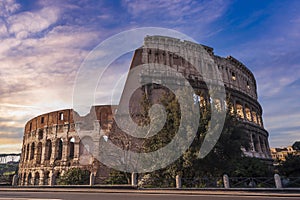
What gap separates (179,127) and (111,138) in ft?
29.7

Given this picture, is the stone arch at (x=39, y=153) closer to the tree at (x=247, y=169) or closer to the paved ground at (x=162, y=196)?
the paved ground at (x=162, y=196)

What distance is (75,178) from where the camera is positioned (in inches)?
804

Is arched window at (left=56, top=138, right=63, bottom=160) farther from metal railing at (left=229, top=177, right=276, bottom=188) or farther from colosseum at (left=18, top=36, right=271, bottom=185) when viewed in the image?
metal railing at (left=229, top=177, right=276, bottom=188)

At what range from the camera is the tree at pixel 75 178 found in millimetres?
19794

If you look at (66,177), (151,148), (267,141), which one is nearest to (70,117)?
(66,177)

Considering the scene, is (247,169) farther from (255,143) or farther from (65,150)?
(65,150)

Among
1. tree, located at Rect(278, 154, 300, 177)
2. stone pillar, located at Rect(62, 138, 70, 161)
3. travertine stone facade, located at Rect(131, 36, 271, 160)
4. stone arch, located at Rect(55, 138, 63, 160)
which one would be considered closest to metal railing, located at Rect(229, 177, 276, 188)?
tree, located at Rect(278, 154, 300, 177)

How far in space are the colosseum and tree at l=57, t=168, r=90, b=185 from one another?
1593mm

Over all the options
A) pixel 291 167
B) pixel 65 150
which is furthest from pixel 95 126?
pixel 291 167

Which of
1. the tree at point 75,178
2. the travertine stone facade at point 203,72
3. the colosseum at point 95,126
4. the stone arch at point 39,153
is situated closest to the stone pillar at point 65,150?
the colosseum at point 95,126

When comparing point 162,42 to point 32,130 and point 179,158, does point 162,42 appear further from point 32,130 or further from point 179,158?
point 32,130

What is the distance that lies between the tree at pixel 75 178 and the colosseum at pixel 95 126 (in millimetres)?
1593

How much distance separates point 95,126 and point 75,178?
24.9ft

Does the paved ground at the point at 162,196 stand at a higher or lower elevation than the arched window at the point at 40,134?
lower
